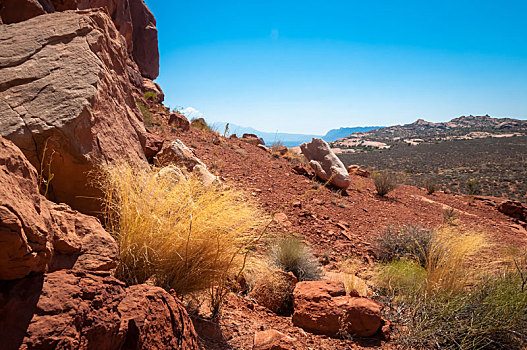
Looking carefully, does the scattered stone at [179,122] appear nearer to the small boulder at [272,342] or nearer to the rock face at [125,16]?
the rock face at [125,16]

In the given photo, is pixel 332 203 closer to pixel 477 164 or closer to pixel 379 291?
pixel 379 291

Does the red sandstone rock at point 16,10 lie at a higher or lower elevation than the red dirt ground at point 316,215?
higher

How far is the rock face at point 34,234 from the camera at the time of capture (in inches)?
42.1

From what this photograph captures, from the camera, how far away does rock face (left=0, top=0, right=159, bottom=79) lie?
4445mm

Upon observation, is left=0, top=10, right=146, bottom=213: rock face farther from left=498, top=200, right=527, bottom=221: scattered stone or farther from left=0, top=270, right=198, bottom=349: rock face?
left=498, top=200, right=527, bottom=221: scattered stone

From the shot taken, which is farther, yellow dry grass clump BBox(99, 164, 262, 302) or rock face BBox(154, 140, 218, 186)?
rock face BBox(154, 140, 218, 186)

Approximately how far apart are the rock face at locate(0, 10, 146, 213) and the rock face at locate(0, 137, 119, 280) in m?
0.75

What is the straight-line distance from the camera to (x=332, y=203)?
7.33 metres

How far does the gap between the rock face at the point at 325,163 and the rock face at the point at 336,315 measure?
6003mm

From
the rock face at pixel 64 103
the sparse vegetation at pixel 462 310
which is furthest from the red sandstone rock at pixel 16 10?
the sparse vegetation at pixel 462 310

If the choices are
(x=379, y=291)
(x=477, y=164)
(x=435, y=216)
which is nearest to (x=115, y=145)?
(x=379, y=291)

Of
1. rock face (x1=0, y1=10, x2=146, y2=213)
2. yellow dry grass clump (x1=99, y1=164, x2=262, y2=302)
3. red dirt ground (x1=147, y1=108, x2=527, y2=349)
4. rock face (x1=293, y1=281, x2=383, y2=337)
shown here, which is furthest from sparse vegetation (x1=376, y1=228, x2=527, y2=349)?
rock face (x1=0, y1=10, x2=146, y2=213)

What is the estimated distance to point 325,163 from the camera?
9789mm

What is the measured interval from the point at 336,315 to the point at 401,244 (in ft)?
10.3
